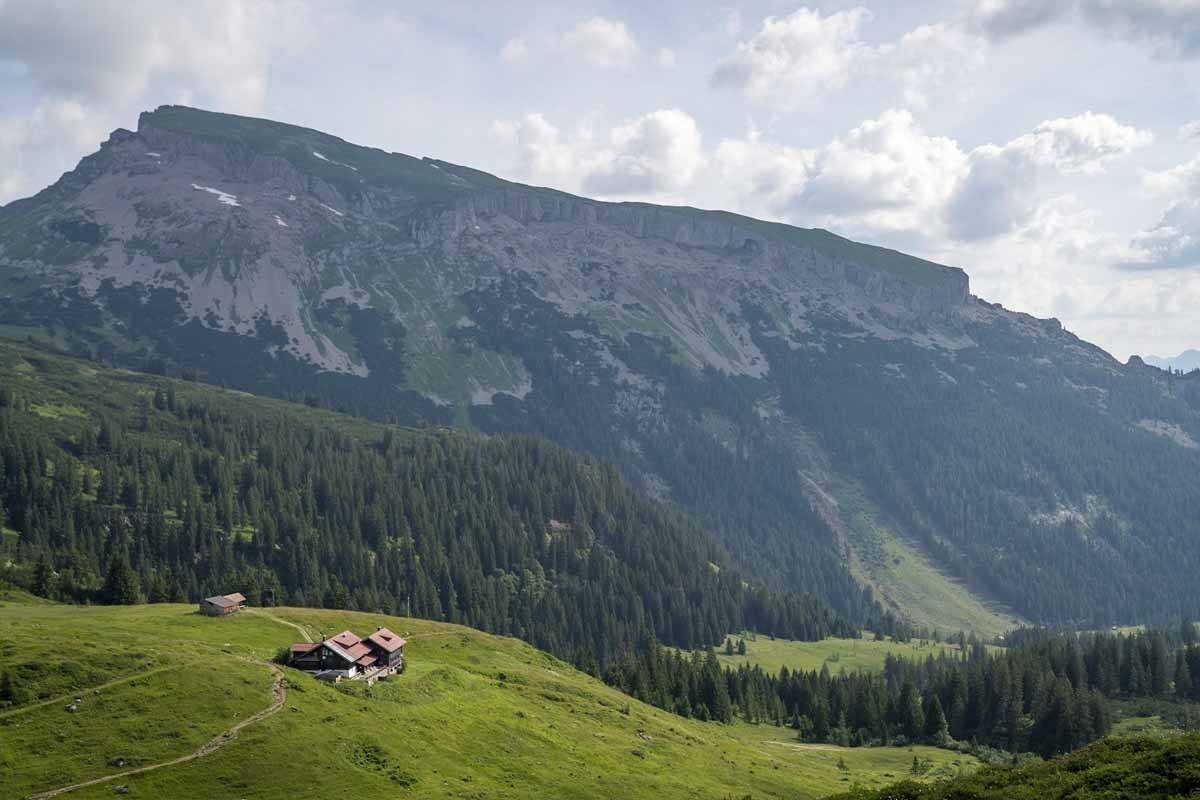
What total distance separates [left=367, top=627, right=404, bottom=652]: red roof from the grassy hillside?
48627mm

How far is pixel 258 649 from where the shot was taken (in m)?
101

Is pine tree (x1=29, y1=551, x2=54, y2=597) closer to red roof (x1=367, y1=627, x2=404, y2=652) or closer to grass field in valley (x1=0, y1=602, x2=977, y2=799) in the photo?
grass field in valley (x1=0, y1=602, x2=977, y2=799)

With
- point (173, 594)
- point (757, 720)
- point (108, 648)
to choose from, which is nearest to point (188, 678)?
point (108, 648)

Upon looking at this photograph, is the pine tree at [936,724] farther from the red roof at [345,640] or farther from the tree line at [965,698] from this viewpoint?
the red roof at [345,640]

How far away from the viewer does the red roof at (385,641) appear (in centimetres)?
10269

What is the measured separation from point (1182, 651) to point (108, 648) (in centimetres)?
18224

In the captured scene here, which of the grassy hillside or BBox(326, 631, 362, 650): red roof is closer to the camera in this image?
the grassy hillside

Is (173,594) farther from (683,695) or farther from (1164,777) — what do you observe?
(1164,777)

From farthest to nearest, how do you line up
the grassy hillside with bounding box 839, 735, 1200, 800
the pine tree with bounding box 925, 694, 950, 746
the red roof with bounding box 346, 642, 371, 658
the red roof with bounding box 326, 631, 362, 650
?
1. the pine tree with bounding box 925, 694, 950, 746
2. the red roof with bounding box 326, 631, 362, 650
3. the red roof with bounding box 346, 642, 371, 658
4. the grassy hillside with bounding box 839, 735, 1200, 800

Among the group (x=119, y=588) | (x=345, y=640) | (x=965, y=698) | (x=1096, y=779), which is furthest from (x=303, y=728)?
(x=965, y=698)

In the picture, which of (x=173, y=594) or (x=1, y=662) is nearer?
(x=1, y=662)

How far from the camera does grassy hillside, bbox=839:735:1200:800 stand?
57281mm

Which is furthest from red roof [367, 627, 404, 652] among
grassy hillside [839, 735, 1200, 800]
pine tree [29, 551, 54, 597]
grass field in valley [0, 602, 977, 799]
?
pine tree [29, 551, 54, 597]

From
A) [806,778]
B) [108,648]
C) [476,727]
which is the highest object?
[108,648]
